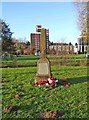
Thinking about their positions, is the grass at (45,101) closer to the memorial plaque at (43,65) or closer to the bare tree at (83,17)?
the memorial plaque at (43,65)

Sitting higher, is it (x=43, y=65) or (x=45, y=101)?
(x=43, y=65)

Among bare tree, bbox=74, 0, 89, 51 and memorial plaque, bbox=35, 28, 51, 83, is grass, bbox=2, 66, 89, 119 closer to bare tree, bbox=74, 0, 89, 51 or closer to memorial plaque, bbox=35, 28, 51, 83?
memorial plaque, bbox=35, 28, 51, 83

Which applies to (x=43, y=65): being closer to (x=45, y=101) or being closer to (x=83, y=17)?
(x=45, y=101)

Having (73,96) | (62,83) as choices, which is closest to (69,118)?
(73,96)

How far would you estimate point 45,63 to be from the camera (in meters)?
13.7

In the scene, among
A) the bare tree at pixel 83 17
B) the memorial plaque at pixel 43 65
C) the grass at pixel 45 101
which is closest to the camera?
the grass at pixel 45 101

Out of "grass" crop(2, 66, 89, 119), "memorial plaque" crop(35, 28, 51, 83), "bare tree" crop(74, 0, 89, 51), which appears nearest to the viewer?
"grass" crop(2, 66, 89, 119)

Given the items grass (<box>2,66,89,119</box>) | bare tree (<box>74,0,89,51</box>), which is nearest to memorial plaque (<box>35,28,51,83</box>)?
grass (<box>2,66,89,119</box>)

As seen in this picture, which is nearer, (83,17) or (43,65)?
(43,65)

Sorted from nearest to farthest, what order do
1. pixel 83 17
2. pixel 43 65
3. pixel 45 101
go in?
→ 1. pixel 45 101
2. pixel 43 65
3. pixel 83 17

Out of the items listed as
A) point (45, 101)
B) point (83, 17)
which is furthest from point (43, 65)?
point (83, 17)

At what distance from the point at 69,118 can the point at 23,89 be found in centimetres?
479

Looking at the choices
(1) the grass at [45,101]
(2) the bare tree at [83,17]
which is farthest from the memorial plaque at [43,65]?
(2) the bare tree at [83,17]

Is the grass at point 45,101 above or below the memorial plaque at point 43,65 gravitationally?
below
